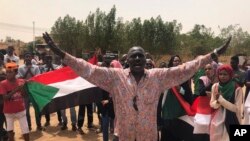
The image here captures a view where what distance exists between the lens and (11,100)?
7.41m

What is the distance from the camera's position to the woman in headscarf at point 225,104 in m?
5.65

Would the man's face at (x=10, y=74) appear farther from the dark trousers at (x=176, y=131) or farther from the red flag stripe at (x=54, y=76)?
the dark trousers at (x=176, y=131)

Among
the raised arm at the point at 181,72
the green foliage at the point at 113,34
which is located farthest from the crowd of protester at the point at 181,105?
the green foliage at the point at 113,34

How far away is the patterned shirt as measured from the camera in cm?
396

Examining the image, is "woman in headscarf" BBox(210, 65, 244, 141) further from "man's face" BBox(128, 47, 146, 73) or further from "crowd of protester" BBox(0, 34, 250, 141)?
"man's face" BBox(128, 47, 146, 73)

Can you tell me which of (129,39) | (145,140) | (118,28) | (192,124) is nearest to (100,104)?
(192,124)

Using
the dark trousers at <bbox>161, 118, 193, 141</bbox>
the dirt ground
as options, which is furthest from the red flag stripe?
the dark trousers at <bbox>161, 118, 193, 141</bbox>

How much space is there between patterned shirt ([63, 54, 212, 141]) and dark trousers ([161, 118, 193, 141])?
2.57 m

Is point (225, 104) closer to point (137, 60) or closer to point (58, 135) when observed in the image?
point (137, 60)

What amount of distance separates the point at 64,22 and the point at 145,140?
38956 mm

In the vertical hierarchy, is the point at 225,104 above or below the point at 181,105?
above

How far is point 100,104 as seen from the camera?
781 centimetres

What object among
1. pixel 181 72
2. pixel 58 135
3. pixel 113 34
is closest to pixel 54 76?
pixel 58 135

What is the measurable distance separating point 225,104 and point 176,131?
4.16 ft
